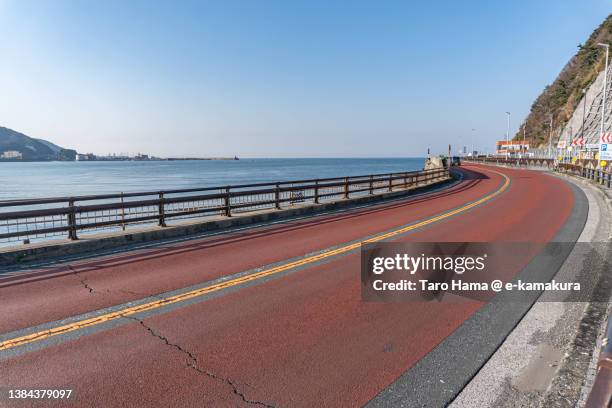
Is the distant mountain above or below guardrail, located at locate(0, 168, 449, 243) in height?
above

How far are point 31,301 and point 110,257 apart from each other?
111 inches

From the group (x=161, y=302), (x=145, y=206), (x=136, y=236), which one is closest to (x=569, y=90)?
(x=145, y=206)

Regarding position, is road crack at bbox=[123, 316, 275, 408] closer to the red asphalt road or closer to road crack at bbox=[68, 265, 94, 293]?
the red asphalt road

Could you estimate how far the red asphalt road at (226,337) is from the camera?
11.8ft

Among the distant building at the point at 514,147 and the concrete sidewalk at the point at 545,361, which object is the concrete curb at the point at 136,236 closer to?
the concrete sidewalk at the point at 545,361

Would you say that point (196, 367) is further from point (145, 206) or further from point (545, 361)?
point (145, 206)

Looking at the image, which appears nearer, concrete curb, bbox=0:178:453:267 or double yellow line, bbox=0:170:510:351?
double yellow line, bbox=0:170:510:351

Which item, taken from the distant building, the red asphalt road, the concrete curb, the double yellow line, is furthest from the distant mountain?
the red asphalt road

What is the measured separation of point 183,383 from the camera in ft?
12.1

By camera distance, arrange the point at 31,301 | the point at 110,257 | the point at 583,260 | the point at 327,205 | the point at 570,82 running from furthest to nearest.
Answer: the point at 570,82, the point at 327,205, the point at 110,257, the point at 583,260, the point at 31,301

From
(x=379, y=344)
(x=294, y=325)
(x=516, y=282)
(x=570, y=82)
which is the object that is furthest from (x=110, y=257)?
(x=570, y=82)

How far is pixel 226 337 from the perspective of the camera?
182 inches

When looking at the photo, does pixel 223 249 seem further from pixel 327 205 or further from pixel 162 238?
pixel 327 205

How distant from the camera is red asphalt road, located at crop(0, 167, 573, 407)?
11.8 feet
